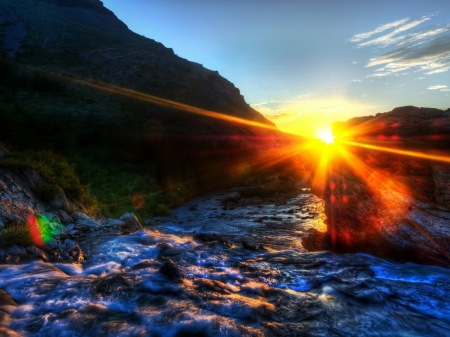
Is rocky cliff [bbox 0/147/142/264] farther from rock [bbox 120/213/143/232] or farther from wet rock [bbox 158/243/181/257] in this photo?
wet rock [bbox 158/243/181/257]

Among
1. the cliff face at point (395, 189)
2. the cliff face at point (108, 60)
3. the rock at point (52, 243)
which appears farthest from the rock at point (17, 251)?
the cliff face at point (108, 60)

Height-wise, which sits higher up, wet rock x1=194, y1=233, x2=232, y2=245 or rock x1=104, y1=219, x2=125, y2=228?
rock x1=104, y1=219, x2=125, y2=228

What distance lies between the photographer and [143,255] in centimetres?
1250

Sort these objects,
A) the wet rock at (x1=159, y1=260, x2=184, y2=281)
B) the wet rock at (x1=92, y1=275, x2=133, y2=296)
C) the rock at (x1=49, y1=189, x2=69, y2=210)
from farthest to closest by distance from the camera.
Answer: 1. the rock at (x1=49, y1=189, x2=69, y2=210)
2. the wet rock at (x1=159, y1=260, x2=184, y2=281)
3. the wet rock at (x1=92, y1=275, x2=133, y2=296)

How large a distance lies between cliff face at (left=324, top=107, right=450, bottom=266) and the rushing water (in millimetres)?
1120

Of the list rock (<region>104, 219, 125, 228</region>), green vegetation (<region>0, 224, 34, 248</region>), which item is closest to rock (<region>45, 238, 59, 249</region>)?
green vegetation (<region>0, 224, 34, 248</region>)

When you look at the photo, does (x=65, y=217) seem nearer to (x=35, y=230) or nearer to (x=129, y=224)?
(x=35, y=230)

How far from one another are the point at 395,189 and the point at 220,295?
9.72 m

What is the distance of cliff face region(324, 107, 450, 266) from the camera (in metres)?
11.4

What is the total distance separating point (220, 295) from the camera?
8672mm

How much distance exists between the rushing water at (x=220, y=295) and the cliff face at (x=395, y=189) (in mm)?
1120

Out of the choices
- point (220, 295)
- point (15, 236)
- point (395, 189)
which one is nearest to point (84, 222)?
point (15, 236)

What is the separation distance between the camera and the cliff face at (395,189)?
11391 mm

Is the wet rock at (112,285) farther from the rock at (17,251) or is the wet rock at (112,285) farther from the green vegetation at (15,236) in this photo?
the green vegetation at (15,236)
